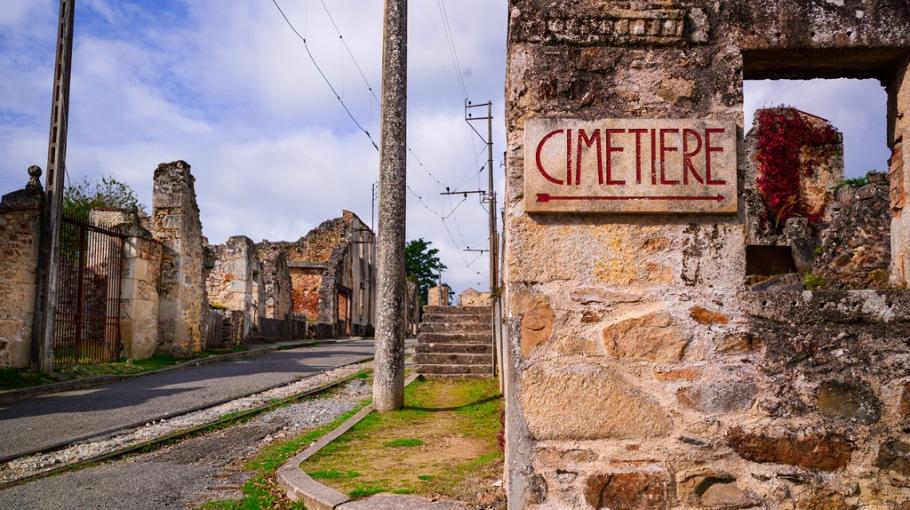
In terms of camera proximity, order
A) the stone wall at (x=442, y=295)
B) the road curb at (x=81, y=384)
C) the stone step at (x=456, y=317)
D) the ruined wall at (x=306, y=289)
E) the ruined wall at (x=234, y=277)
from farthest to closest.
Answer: the stone wall at (x=442, y=295) < the ruined wall at (x=306, y=289) < the ruined wall at (x=234, y=277) < the stone step at (x=456, y=317) < the road curb at (x=81, y=384)

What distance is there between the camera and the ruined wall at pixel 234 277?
2428 centimetres

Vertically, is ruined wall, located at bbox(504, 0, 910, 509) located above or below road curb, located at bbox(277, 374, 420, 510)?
above

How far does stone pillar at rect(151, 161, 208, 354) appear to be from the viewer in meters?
16.5

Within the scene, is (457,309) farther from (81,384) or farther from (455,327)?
(81,384)

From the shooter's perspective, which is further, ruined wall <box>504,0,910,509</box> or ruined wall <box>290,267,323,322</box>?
ruined wall <box>290,267,323,322</box>

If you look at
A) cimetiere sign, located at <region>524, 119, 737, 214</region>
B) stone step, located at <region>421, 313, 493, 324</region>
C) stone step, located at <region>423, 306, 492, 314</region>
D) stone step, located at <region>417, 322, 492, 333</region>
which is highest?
cimetiere sign, located at <region>524, 119, 737, 214</region>

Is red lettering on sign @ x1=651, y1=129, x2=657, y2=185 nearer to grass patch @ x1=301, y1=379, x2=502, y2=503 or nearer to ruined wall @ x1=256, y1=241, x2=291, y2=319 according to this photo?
grass patch @ x1=301, y1=379, x2=502, y2=503

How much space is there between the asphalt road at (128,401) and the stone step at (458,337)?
8.01ft

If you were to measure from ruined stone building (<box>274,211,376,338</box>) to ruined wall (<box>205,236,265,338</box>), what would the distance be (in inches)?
276

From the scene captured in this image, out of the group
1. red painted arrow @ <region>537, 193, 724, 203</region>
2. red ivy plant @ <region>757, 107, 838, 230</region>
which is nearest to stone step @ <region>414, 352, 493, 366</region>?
red ivy plant @ <region>757, 107, 838, 230</region>

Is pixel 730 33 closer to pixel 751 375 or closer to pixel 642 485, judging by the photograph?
pixel 751 375

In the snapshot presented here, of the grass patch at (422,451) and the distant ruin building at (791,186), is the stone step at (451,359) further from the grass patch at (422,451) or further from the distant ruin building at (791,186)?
the distant ruin building at (791,186)

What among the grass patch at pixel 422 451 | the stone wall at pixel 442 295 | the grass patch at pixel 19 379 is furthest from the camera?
the stone wall at pixel 442 295

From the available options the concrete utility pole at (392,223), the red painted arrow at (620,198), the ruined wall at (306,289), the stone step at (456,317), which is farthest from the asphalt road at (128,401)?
the ruined wall at (306,289)
